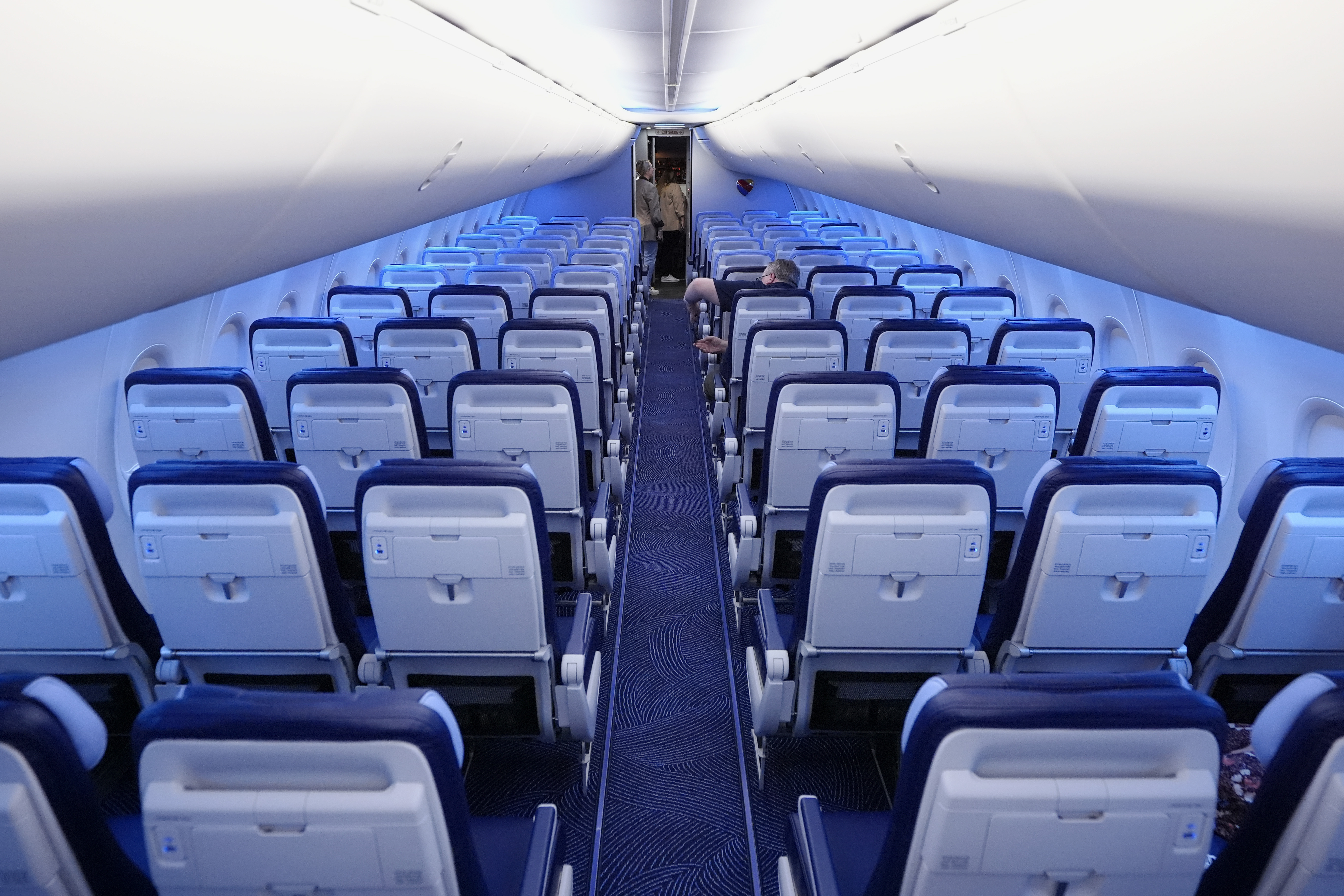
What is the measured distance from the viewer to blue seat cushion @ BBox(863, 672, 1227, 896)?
4.48ft

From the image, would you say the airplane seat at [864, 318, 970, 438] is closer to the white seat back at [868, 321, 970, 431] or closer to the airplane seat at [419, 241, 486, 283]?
the white seat back at [868, 321, 970, 431]

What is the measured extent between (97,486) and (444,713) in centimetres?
181

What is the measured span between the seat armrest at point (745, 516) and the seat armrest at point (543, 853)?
1.84m

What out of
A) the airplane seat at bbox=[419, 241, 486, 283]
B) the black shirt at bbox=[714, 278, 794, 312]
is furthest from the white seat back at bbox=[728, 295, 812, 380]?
the airplane seat at bbox=[419, 241, 486, 283]

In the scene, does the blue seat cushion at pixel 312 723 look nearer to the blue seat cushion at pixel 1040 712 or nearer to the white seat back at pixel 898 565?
the blue seat cushion at pixel 1040 712

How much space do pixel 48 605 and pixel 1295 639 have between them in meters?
4.01

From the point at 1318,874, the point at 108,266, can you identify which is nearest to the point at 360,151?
the point at 108,266

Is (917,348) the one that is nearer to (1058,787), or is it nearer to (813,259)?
(1058,787)

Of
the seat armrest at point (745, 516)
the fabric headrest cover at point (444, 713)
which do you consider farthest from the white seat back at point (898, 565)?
the fabric headrest cover at point (444, 713)

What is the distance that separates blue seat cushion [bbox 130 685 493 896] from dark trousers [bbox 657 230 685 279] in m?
16.5

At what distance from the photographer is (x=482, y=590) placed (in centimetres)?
252

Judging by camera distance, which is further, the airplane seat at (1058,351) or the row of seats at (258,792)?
the airplane seat at (1058,351)

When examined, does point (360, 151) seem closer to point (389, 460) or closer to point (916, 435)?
point (389, 460)

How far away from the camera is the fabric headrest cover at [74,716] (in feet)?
4.78
